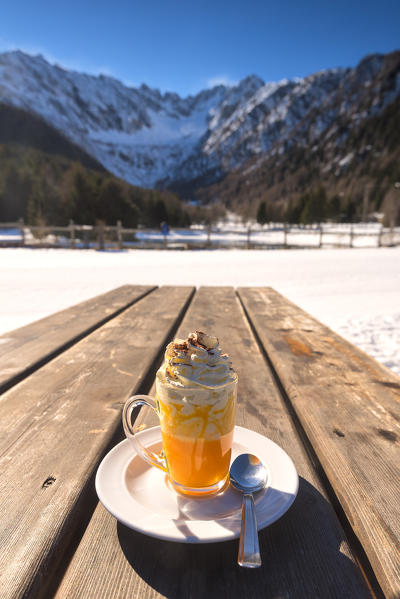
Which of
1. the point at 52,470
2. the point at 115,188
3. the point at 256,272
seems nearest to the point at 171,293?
the point at 52,470

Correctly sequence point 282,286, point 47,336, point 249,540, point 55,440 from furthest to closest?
point 282,286 → point 47,336 → point 55,440 → point 249,540

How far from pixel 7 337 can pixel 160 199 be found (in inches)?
1706

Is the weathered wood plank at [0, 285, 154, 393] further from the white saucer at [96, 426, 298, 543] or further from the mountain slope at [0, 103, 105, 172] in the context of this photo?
the mountain slope at [0, 103, 105, 172]

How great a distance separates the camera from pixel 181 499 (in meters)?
0.64

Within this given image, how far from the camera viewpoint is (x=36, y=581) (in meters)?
0.47

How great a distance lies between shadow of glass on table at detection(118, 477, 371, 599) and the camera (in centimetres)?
46

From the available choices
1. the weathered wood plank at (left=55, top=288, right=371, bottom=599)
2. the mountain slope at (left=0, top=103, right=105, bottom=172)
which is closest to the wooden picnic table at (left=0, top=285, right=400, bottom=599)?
the weathered wood plank at (left=55, top=288, right=371, bottom=599)

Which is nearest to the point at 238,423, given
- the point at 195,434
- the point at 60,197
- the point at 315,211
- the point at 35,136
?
the point at 195,434

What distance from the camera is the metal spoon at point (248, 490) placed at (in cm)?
47

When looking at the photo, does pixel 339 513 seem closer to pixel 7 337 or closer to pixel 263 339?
pixel 263 339

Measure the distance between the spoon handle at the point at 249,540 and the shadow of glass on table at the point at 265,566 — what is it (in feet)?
0.13

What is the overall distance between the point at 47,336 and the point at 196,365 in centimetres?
116

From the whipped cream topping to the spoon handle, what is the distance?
8.2 inches

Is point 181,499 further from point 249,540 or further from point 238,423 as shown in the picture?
point 238,423
